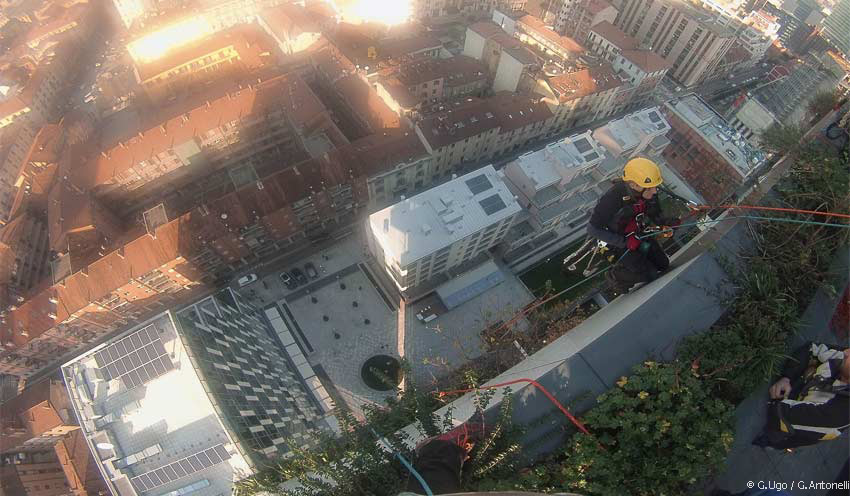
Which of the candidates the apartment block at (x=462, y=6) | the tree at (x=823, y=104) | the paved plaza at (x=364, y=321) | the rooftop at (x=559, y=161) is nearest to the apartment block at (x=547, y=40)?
the apartment block at (x=462, y=6)

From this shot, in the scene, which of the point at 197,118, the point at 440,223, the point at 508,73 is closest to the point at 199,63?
the point at 197,118

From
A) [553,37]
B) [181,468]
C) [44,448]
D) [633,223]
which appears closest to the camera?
[633,223]

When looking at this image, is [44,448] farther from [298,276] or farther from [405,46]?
[405,46]

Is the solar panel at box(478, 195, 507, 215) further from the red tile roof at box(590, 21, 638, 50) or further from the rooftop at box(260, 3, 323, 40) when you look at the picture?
the red tile roof at box(590, 21, 638, 50)

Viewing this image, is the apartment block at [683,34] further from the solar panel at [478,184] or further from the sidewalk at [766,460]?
the sidewalk at [766,460]

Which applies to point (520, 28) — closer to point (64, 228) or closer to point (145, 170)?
point (145, 170)

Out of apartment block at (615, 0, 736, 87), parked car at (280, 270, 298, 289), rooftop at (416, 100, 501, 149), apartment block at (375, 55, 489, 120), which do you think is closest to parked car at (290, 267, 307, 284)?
parked car at (280, 270, 298, 289)
